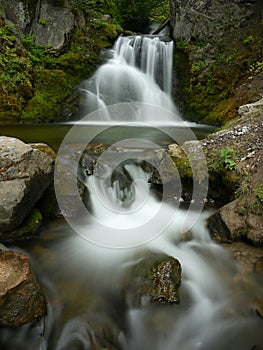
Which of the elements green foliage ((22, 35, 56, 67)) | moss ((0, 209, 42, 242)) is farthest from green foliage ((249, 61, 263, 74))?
moss ((0, 209, 42, 242))

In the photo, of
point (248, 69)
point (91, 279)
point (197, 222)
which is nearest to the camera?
point (91, 279)

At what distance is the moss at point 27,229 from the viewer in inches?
144

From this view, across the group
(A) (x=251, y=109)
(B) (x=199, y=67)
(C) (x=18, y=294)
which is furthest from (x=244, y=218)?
(B) (x=199, y=67)

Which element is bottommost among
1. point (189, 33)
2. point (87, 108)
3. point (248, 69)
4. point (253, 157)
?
point (87, 108)

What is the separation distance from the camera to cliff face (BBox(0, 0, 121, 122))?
9641 mm

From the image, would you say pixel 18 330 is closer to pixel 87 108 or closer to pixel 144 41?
pixel 87 108

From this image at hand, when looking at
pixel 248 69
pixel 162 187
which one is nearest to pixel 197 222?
pixel 162 187

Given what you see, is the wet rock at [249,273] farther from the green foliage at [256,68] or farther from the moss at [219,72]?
the green foliage at [256,68]

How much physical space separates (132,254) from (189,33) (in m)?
11.0

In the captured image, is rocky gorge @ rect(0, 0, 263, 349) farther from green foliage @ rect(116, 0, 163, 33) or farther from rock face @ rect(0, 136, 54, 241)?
green foliage @ rect(116, 0, 163, 33)

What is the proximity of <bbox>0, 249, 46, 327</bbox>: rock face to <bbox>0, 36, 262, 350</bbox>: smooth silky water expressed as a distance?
0.11 metres

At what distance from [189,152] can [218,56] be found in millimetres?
7291

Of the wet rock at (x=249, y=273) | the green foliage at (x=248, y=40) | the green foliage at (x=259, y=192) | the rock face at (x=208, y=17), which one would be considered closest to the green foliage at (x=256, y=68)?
the green foliage at (x=248, y=40)

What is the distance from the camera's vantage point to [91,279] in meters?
3.32
